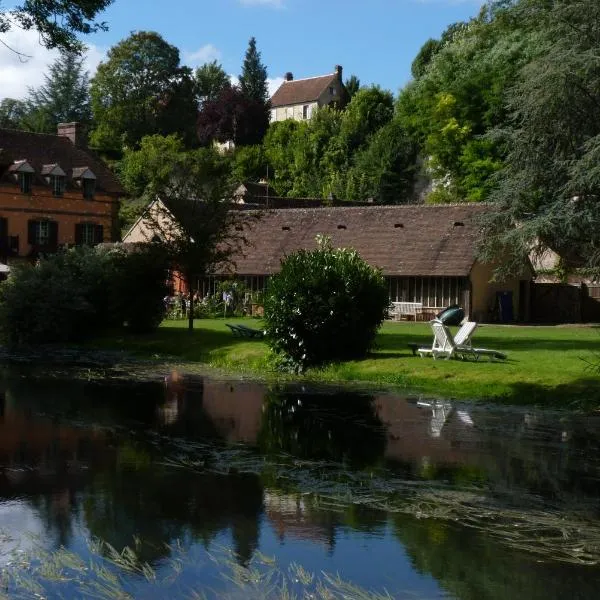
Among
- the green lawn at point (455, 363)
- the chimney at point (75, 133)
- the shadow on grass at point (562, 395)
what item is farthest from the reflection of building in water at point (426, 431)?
the chimney at point (75, 133)

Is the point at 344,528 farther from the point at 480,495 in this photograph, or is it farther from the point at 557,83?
the point at 557,83

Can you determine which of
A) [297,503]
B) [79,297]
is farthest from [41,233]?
[297,503]

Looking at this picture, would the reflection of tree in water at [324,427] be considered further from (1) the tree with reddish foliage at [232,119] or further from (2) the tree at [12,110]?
(2) the tree at [12,110]

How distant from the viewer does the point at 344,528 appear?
10602mm

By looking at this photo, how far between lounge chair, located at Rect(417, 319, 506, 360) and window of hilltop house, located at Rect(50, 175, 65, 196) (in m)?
43.8

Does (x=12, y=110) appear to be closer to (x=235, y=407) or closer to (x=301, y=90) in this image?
(x=301, y=90)

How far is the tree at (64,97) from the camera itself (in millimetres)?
103562

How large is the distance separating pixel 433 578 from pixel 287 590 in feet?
4.72

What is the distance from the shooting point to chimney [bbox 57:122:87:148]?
233 ft

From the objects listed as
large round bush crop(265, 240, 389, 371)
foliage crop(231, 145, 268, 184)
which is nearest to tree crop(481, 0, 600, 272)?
large round bush crop(265, 240, 389, 371)

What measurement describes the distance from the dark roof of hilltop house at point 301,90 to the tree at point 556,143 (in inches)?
3455

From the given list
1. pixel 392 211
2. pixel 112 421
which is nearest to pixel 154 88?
pixel 392 211

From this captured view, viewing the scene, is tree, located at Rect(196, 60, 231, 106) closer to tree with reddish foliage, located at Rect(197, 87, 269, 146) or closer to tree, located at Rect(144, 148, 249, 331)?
tree with reddish foliage, located at Rect(197, 87, 269, 146)

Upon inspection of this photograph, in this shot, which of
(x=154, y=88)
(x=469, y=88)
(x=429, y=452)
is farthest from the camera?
(x=154, y=88)
